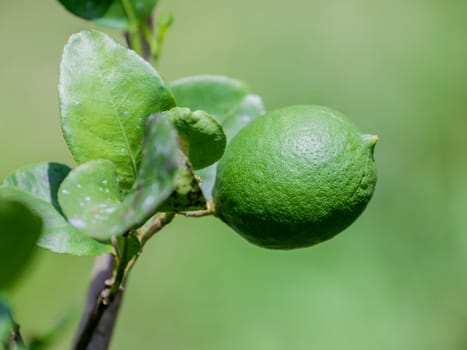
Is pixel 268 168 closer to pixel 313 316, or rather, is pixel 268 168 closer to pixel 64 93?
pixel 64 93

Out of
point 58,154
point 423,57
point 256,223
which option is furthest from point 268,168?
point 423,57

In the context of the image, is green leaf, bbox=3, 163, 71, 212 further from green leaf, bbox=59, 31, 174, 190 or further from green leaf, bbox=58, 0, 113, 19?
green leaf, bbox=58, 0, 113, 19

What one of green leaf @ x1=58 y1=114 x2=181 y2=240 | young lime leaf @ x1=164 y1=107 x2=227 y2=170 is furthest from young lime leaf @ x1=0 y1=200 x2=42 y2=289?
young lime leaf @ x1=164 y1=107 x2=227 y2=170

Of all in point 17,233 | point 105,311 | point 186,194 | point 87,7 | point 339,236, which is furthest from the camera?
point 339,236

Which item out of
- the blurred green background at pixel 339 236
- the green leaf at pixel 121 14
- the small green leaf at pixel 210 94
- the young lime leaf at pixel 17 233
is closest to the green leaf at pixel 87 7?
the green leaf at pixel 121 14

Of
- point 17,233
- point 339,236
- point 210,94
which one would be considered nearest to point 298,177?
point 210,94

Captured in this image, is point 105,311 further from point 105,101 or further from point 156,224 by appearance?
point 105,101
